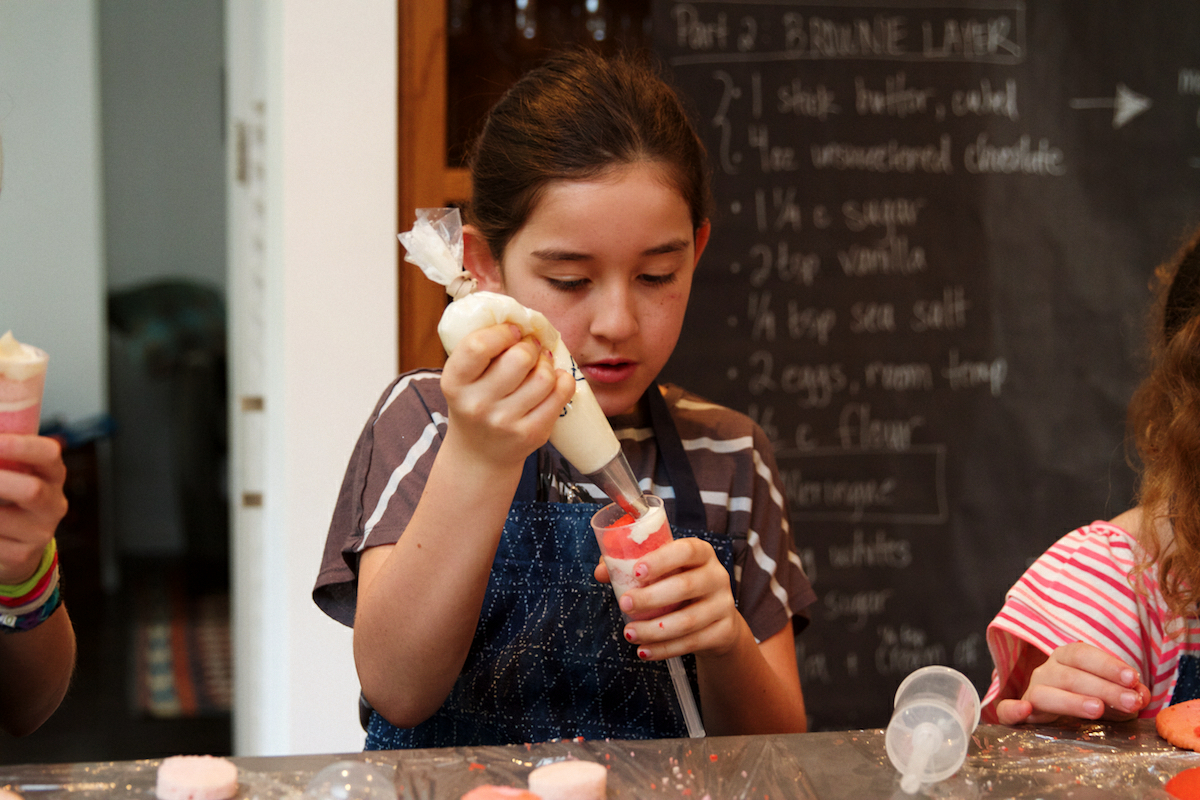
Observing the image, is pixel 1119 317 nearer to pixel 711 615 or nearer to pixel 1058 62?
pixel 1058 62

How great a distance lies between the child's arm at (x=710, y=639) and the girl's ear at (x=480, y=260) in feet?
1.13

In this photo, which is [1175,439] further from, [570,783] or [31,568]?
[31,568]

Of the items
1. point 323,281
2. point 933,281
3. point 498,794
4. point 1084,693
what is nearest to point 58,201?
point 323,281

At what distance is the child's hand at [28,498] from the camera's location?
26.0 inches

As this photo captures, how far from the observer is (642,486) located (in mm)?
1062

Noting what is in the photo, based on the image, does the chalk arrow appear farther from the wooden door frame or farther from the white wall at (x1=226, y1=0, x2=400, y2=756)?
the white wall at (x1=226, y1=0, x2=400, y2=756)

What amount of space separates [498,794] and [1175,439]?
0.75 meters

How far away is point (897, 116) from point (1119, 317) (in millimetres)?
→ 620

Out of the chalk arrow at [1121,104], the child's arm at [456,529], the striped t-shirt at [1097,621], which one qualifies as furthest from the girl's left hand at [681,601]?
the chalk arrow at [1121,104]

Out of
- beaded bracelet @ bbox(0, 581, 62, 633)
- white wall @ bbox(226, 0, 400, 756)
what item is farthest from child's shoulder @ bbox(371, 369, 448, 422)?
white wall @ bbox(226, 0, 400, 756)

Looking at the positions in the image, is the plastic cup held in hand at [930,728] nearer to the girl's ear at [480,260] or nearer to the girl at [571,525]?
the girl at [571,525]

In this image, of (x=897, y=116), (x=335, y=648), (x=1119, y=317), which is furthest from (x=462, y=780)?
(x=1119, y=317)

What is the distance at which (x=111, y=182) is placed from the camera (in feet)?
15.4

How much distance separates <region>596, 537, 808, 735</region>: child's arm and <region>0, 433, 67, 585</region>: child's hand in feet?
1.33
